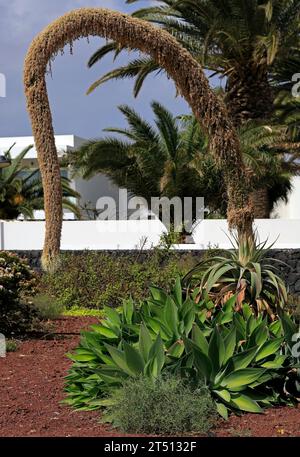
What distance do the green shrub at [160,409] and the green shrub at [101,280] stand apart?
8.29m

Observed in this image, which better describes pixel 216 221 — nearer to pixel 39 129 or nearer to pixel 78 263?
pixel 78 263

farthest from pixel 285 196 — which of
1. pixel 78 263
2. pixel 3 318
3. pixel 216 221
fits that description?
pixel 3 318

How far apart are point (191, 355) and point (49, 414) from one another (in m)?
1.27

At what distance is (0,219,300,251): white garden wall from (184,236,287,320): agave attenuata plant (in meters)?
Result: 10.9

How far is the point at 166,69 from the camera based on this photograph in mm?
11883

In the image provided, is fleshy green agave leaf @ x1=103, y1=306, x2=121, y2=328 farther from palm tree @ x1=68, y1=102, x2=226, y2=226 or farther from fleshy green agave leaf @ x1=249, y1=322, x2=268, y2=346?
palm tree @ x1=68, y1=102, x2=226, y2=226

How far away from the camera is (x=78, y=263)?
50.3 ft

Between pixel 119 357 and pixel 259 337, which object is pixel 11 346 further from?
pixel 259 337

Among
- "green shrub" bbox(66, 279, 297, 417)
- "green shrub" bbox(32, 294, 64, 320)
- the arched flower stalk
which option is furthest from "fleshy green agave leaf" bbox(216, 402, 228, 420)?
"green shrub" bbox(32, 294, 64, 320)

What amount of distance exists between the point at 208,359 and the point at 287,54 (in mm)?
18975

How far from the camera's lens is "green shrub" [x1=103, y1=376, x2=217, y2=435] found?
540 centimetres

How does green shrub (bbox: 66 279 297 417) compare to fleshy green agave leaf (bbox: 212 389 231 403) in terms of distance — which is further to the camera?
green shrub (bbox: 66 279 297 417)

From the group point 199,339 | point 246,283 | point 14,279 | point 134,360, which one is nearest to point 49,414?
point 134,360
